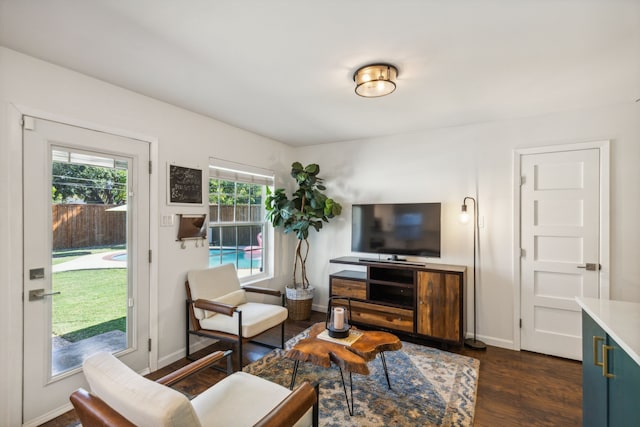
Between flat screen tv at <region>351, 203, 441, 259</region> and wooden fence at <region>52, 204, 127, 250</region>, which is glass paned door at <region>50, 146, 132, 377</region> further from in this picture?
flat screen tv at <region>351, 203, 441, 259</region>

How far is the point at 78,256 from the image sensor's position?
2275 millimetres

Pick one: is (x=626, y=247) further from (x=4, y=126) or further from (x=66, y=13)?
(x=4, y=126)

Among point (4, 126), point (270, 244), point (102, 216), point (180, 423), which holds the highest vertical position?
point (4, 126)

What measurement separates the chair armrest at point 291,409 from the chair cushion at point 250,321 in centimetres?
137

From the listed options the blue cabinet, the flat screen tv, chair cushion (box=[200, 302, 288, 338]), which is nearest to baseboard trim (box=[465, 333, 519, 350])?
the flat screen tv

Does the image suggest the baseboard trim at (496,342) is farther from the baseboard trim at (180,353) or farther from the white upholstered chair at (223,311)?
the baseboard trim at (180,353)

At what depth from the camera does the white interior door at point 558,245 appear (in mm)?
2896

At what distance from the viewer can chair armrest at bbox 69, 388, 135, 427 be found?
1.07 m

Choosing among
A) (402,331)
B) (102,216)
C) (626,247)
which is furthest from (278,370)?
(626,247)

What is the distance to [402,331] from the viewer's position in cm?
331

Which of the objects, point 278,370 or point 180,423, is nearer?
point 180,423

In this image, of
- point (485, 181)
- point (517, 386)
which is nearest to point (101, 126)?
point (485, 181)

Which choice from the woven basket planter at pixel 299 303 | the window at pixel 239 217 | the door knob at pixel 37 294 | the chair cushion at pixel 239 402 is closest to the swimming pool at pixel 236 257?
the window at pixel 239 217

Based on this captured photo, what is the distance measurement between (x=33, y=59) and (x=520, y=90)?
3.73m
